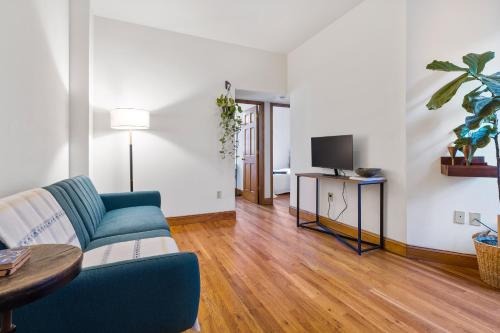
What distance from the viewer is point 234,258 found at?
2.42m

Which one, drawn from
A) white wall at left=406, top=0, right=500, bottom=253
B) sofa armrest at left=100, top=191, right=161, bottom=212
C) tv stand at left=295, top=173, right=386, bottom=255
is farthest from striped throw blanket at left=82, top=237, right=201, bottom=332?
white wall at left=406, top=0, right=500, bottom=253

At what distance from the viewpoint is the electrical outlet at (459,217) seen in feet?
7.26

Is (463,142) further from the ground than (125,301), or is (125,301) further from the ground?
(463,142)

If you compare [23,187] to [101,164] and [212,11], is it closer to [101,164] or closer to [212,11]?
[101,164]

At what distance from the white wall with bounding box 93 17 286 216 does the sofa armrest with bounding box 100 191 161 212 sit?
0.75m

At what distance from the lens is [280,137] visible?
712 centimetres

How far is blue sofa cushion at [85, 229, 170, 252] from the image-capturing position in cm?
161

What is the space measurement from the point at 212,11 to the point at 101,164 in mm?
2381

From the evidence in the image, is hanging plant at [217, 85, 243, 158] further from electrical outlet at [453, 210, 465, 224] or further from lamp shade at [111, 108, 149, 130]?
electrical outlet at [453, 210, 465, 224]

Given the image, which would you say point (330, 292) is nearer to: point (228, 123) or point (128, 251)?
point (128, 251)

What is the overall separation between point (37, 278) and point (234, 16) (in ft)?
10.9

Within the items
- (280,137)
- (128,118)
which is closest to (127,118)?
(128,118)

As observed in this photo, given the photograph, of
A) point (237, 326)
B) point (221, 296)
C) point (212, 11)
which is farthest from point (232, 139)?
point (237, 326)

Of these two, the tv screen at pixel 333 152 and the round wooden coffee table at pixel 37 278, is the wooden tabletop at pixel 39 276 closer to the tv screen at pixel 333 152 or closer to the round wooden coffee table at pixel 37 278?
the round wooden coffee table at pixel 37 278
